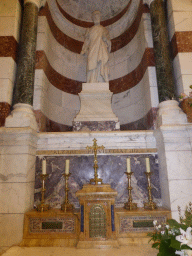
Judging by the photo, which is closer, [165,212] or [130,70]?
[165,212]

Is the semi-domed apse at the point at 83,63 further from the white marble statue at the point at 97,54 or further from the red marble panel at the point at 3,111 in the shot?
the white marble statue at the point at 97,54

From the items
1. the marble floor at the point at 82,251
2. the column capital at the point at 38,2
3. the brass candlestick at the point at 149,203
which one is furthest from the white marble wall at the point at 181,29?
the column capital at the point at 38,2

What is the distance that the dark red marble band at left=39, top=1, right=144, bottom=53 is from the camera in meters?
6.12

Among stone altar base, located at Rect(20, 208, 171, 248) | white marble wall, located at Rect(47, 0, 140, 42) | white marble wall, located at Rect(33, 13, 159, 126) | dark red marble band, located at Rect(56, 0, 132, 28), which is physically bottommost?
stone altar base, located at Rect(20, 208, 171, 248)

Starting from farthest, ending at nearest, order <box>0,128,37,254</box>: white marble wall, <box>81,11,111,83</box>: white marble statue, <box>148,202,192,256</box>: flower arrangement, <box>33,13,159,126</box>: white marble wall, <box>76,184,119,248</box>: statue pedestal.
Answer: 1. <box>81,11,111,83</box>: white marble statue
2. <box>33,13,159,126</box>: white marble wall
3. <box>0,128,37,254</box>: white marble wall
4. <box>76,184,119,248</box>: statue pedestal
5. <box>148,202,192,256</box>: flower arrangement

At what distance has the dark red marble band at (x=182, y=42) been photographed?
4.67m

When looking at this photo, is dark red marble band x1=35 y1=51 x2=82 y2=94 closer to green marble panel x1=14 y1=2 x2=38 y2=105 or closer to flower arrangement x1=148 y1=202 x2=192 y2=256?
green marble panel x1=14 y1=2 x2=38 y2=105

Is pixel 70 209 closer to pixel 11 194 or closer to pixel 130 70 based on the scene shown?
pixel 11 194

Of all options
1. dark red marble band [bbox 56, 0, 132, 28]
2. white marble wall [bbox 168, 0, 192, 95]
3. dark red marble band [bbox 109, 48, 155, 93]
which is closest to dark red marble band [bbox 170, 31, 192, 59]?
white marble wall [bbox 168, 0, 192, 95]

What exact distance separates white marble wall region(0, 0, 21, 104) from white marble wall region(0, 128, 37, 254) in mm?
1106

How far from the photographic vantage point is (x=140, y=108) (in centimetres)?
593

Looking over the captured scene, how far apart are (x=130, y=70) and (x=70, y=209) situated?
184 inches

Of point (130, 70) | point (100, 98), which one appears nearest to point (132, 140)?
point (100, 98)

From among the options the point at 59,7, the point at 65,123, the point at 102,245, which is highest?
the point at 59,7
